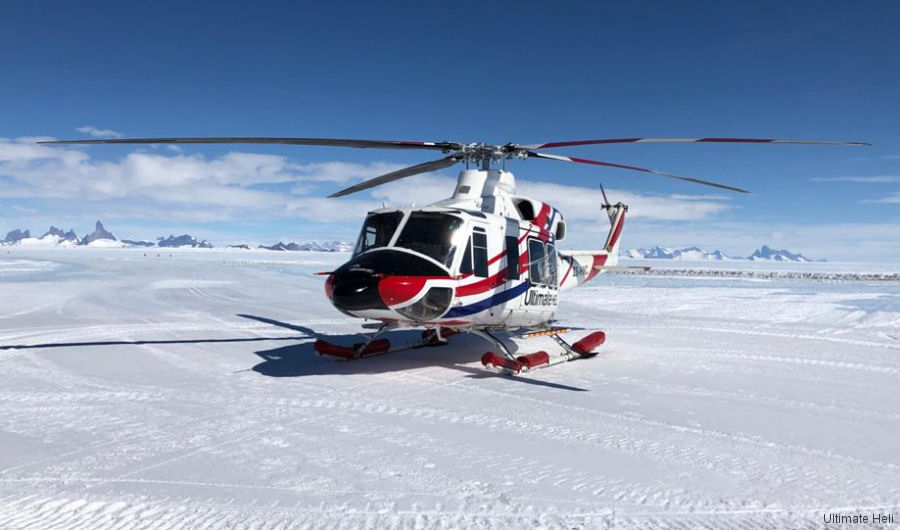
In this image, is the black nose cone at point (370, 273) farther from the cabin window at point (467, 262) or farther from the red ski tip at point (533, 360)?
the red ski tip at point (533, 360)

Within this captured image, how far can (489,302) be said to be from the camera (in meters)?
8.11

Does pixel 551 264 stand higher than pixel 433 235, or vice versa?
pixel 433 235

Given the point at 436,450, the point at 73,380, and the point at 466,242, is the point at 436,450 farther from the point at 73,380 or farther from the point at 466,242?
the point at 73,380

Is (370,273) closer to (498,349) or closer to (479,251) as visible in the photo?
(479,251)

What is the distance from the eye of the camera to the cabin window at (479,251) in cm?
783

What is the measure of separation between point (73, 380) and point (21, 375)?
82 cm

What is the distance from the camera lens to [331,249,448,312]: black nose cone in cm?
674

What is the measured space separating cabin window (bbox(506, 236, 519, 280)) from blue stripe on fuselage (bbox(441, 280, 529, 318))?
0.21 metres

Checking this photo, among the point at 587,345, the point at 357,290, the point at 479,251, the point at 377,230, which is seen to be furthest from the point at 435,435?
the point at 587,345

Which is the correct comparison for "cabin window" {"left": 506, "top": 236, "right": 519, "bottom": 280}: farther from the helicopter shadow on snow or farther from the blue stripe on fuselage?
the helicopter shadow on snow

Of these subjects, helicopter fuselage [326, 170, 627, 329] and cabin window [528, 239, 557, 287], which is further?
cabin window [528, 239, 557, 287]

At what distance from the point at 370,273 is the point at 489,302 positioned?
6.63 feet

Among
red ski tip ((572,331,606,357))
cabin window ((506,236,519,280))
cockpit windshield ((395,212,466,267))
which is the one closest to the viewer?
cockpit windshield ((395,212,466,267))

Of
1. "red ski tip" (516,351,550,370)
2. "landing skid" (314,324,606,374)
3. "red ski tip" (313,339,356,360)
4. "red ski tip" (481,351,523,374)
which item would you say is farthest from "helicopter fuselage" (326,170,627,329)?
"red ski tip" (313,339,356,360)
